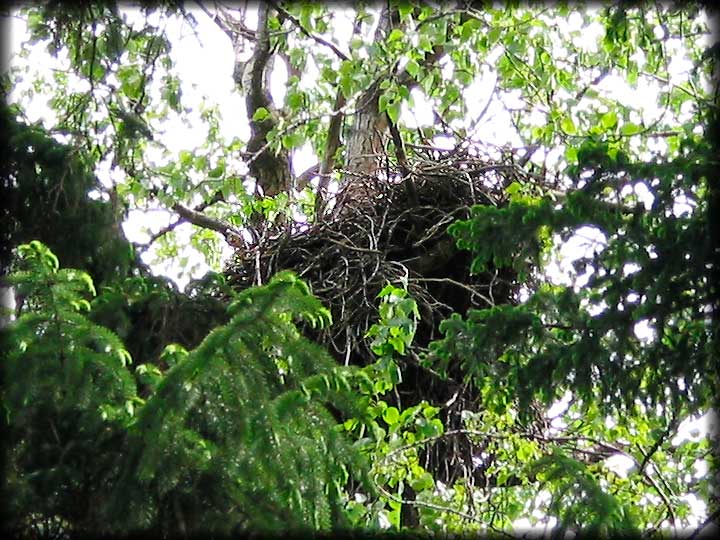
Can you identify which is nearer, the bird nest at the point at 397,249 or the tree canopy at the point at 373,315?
the tree canopy at the point at 373,315

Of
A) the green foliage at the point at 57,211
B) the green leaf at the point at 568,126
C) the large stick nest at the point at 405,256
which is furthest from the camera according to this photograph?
the green leaf at the point at 568,126

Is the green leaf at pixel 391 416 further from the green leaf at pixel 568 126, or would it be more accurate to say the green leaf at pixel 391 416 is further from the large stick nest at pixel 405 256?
the green leaf at pixel 568 126

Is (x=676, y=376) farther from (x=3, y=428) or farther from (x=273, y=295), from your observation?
(x=3, y=428)

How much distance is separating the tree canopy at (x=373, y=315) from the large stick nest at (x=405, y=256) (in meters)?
0.02

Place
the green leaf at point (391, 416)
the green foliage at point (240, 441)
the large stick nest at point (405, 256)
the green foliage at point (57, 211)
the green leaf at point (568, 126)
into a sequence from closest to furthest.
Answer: the green foliage at point (240, 441)
the green foliage at point (57, 211)
the green leaf at point (391, 416)
the large stick nest at point (405, 256)
the green leaf at point (568, 126)

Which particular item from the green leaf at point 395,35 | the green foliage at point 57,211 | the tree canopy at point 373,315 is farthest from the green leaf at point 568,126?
the green foliage at point 57,211

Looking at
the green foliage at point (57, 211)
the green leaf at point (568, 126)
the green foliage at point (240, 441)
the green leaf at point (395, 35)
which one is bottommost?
the green foliage at point (240, 441)

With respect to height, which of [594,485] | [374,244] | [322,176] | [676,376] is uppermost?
[322,176]

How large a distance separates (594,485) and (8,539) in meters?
1.88

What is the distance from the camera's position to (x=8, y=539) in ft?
8.18

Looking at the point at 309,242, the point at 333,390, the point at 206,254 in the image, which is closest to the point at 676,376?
the point at 333,390

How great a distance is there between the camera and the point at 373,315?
5496 millimetres

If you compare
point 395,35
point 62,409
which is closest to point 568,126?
point 395,35

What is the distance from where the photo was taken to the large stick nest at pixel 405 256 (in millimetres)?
5555
